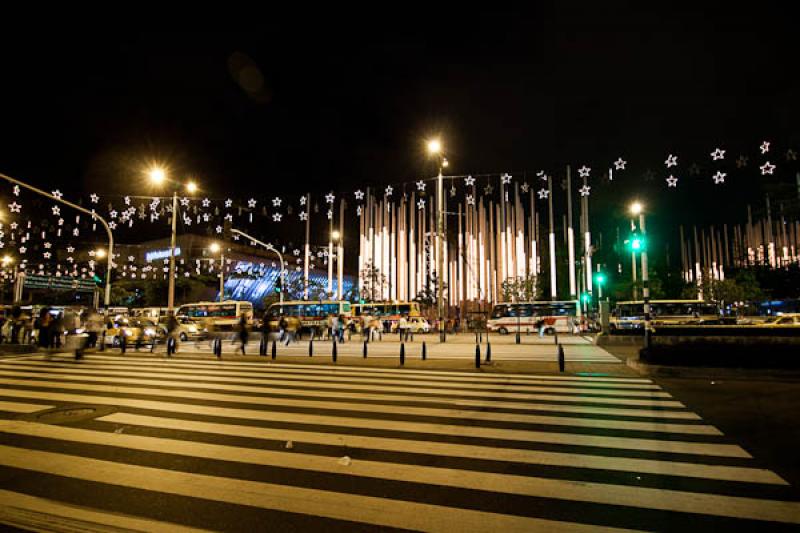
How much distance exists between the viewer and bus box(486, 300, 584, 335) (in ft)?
135

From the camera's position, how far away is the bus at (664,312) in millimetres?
39334

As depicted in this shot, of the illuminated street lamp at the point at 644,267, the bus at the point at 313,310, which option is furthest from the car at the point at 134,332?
the illuminated street lamp at the point at 644,267

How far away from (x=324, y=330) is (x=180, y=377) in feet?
83.4

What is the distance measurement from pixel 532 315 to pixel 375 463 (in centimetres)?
3894

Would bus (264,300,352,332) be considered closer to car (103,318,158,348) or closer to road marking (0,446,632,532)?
car (103,318,158,348)

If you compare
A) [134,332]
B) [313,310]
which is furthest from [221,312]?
[134,332]

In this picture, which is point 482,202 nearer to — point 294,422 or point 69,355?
point 69,355

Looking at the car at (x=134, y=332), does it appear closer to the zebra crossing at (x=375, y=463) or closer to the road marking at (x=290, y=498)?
the zebra crossing at (x=375, y=463)

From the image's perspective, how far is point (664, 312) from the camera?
41.1 metres

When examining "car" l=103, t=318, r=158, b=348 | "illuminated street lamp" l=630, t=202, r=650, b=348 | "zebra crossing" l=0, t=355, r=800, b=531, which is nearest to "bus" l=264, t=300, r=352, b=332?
"car" l=103, t=318, r=158, b=348

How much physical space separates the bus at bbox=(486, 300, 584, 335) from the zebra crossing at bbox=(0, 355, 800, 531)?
105 feet

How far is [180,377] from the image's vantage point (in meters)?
12.6

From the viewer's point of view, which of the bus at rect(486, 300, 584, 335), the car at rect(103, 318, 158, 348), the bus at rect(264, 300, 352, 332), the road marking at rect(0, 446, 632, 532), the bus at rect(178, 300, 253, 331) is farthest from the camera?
the bus at rect(264, 300, 352, 332)

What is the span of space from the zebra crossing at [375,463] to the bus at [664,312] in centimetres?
3374
